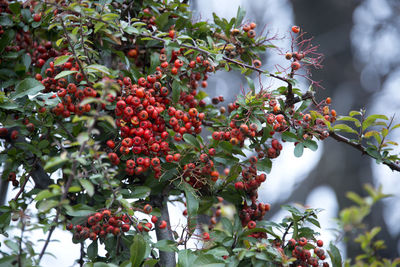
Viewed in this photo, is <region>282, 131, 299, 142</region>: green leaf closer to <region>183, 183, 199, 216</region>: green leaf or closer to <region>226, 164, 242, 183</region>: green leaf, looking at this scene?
<region>226, 164, 242, 183</region>: green leaf

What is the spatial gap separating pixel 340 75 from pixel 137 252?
5088mm

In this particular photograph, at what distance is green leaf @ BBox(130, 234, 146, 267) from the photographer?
1.45 m

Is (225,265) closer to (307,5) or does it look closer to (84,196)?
(84,196)

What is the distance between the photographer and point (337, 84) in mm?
5828

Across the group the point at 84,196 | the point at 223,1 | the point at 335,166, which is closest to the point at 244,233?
the point at 84,196

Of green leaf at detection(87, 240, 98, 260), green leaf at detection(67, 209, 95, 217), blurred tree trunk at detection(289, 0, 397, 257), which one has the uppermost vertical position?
blurred tree trunk at detection(289, 0, 397, 257)

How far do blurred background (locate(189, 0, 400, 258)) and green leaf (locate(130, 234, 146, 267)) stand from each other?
12.0 ft

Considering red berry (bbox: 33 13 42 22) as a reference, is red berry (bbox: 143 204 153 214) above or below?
below

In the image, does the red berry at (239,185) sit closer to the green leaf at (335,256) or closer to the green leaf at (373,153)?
the green leaf at (335,256)

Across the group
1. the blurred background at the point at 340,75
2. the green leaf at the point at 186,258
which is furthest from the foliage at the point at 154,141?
the blurred background at the point at 340,75

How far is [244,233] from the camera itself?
1.67m

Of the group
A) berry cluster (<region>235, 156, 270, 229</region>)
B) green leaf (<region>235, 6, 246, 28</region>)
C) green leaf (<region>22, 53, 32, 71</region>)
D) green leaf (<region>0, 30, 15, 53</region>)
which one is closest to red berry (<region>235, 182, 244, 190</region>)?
berry cluster (<region>235, 156, 270, 229</region>)

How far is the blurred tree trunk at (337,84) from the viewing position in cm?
541

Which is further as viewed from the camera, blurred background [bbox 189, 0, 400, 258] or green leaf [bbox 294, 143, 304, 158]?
blurred background [bbox 189, 0, 400, 258]
